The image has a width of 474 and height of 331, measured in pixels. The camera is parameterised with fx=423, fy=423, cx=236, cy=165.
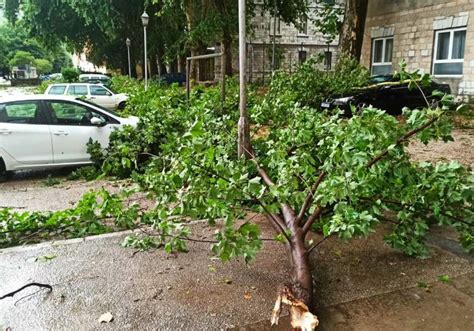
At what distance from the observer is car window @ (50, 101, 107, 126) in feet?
26.1

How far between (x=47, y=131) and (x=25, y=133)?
0.37 meters

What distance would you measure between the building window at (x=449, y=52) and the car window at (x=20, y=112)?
16.1 metres

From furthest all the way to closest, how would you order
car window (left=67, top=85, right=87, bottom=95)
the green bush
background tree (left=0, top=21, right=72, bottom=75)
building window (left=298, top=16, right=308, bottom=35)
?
background tree (left=0, top=21, right=72, bottom=75) < the green bush < building window (left=298, top=16, right=308, bottom=35) < car window (left=67, top=85, right=87, bottom=95)

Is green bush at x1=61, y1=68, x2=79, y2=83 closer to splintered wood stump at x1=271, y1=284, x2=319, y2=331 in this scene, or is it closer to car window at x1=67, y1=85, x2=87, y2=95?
car window at x1=67, y1=85, x2=87, y2=95

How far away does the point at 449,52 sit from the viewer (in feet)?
58.3

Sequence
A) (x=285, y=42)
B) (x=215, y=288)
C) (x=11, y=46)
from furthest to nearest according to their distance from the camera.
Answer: (x=11, y=46)
(x=285, y=42)
(x=215, y=288)

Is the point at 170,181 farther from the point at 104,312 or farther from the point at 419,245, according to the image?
the point at 419,245

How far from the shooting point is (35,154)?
25.5 ft

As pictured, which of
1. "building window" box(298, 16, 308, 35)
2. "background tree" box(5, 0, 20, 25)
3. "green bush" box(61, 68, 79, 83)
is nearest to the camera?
"building window" box(298, 16, 308, 35)

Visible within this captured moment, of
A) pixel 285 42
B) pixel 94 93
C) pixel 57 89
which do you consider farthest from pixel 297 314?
pixel 285 42

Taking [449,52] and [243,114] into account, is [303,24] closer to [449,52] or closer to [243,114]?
[449,52]

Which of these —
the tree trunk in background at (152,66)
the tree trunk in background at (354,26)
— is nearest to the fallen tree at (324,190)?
the tree trunk in background at (354,26)

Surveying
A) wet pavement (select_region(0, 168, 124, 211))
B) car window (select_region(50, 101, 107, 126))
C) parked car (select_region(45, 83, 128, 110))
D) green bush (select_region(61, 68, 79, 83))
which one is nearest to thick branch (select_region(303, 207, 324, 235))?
wet pavement (select_region(0, 168, 124, 211))

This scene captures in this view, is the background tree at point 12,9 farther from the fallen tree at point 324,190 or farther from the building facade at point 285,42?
the fallen tree at point 324,190
